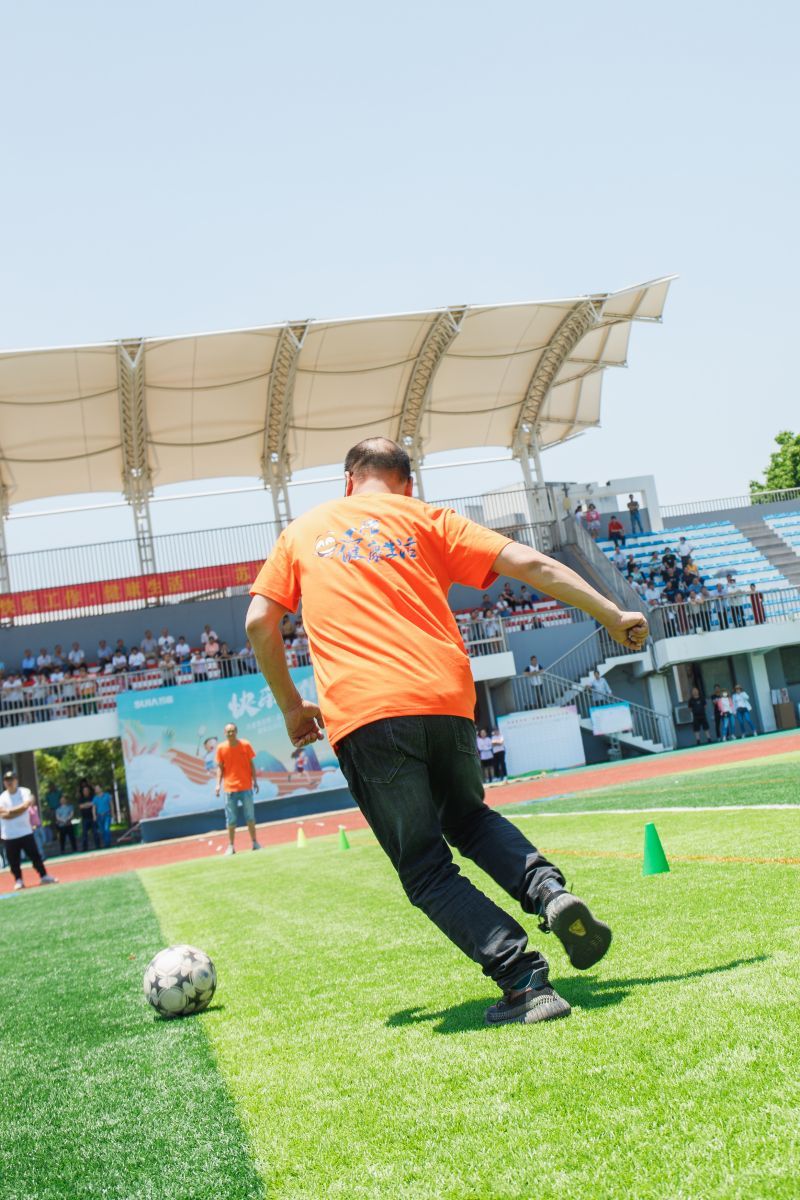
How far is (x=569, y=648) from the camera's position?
32969 mm

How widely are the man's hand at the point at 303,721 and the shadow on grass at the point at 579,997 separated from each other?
1.02 m

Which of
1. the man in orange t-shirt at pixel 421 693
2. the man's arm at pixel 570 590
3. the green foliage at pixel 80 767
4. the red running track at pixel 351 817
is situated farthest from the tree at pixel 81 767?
the man's arm at pixel 570 590

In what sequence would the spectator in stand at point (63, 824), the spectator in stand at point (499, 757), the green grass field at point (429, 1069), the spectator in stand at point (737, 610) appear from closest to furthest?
the green grass field at point (429, 1069) → the spectator in stand at point (499, 757) → the spectator in stand at point (63, 824) → the spectator in stand at point (737, 610)

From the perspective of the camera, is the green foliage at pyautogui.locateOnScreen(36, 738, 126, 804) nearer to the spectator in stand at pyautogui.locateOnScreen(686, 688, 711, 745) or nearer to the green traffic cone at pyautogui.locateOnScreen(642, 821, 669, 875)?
the spectator in stand at pyautogui.locateOnScreen(686, 688, 711, 745)

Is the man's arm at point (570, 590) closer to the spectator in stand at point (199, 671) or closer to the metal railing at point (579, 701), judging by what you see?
the spectator in stand at point (199, 671)

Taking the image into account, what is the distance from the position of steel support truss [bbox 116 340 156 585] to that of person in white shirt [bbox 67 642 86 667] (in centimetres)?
325

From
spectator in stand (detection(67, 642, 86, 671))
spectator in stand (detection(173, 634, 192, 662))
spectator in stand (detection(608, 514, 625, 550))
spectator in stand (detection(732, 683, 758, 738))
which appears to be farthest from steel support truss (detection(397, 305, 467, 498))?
spectator in stand (detection(67, 642, 86, 671))

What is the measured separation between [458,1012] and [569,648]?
29.6 meters

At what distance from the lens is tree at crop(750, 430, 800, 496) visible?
62.4m

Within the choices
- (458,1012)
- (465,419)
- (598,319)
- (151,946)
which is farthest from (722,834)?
(465,419)

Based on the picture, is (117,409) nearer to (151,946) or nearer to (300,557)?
(151,946)

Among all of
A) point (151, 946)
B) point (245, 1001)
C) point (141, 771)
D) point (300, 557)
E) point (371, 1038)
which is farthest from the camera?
point (141, 771)

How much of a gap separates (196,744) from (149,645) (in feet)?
20.0

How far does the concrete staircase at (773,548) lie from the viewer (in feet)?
121
